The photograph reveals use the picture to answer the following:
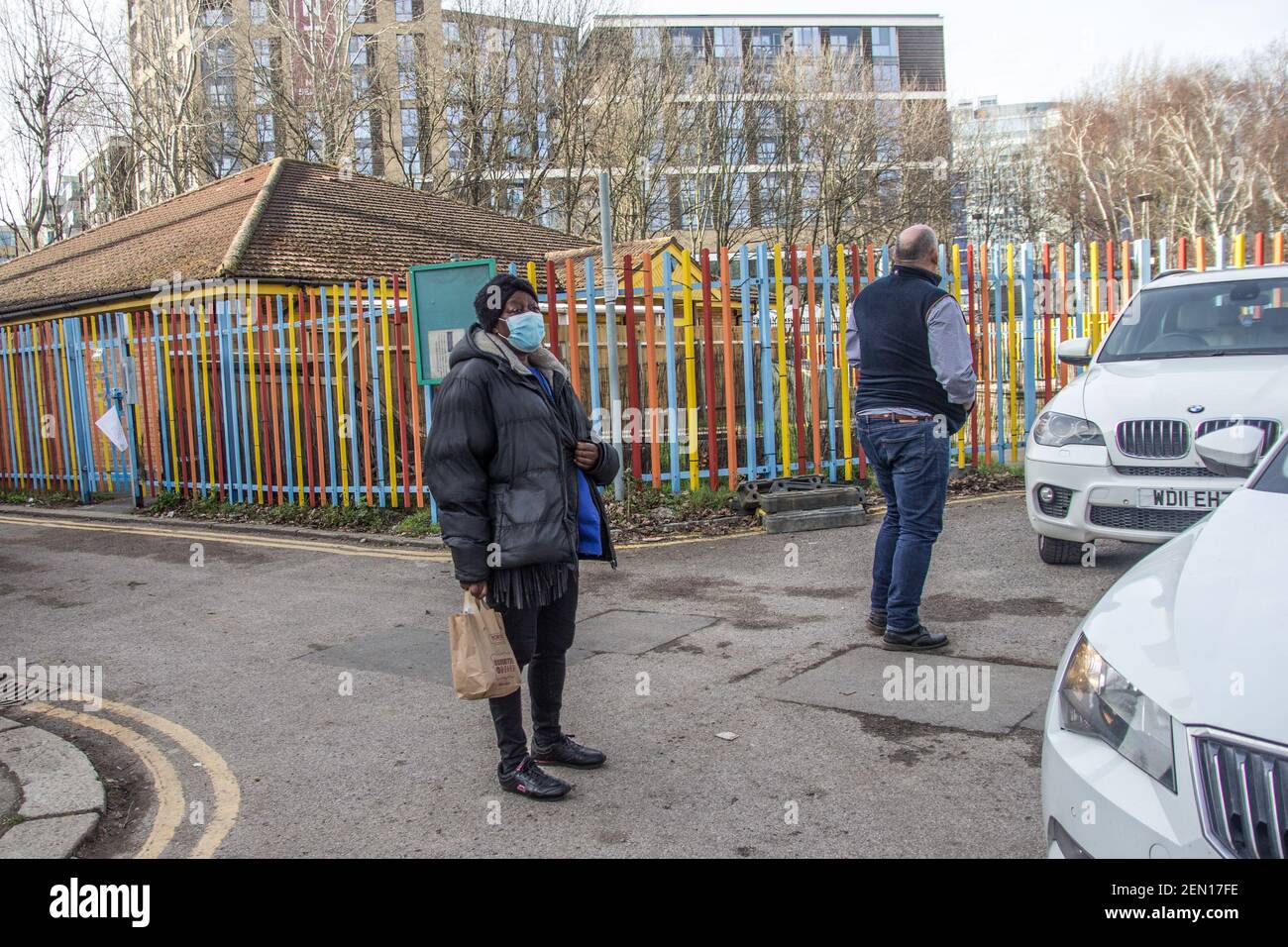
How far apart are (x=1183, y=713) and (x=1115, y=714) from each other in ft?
0.79

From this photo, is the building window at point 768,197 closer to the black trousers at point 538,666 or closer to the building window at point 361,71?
the building window at point 361,71

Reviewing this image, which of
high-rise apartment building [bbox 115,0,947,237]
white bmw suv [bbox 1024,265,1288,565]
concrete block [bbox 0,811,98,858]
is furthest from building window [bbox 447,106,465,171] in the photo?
concrete block [bbox 0,811,98,858]

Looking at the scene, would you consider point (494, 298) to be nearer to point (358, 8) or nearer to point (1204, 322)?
point (1204, 322)

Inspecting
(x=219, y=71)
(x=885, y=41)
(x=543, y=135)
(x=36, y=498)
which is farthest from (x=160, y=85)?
(x=885, y=41)

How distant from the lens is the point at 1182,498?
6.03 m

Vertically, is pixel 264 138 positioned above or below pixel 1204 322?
above

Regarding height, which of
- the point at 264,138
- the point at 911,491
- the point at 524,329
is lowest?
the point at 911,491

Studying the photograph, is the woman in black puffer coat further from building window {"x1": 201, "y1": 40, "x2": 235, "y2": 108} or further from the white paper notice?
building window {"x1": 201, "y1": 40, "x2": 235, "y2": 108}

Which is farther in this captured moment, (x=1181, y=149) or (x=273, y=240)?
(x=1181, y=149)

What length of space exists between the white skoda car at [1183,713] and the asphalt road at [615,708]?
2.98ft

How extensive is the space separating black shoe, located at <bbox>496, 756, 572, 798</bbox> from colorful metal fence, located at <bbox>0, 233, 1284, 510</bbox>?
6208 mm

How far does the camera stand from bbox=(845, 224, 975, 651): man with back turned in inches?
211

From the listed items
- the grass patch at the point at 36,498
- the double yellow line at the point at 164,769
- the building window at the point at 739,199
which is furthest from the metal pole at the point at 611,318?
the building window at the point at 739,199
